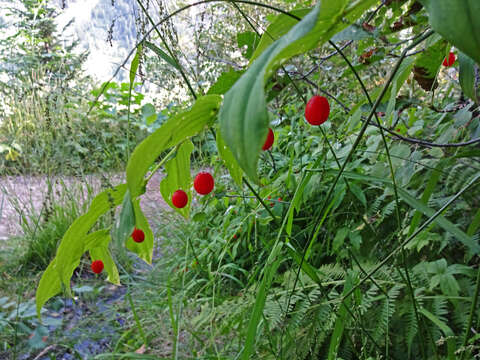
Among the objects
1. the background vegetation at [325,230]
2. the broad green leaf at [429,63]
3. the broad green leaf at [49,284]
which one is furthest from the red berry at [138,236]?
the broad green leaf at [429,63]

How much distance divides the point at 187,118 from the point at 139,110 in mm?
5094

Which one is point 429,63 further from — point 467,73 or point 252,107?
point 252,107

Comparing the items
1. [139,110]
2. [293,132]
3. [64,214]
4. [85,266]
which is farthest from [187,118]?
[139,110]

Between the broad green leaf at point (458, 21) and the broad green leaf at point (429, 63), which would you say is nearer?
the broad green leaf at point (458, 21)

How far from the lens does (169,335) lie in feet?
4.29

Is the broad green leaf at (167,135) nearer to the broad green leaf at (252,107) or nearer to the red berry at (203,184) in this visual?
the broad green leaf at (252,107)

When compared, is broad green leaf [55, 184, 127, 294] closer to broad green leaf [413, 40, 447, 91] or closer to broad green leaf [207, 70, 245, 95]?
broad green leaf [207, 70, 245, 95]

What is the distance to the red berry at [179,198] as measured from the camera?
0.54 meters

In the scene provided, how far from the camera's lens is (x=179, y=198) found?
0.55 m

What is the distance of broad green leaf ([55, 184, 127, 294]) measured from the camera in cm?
35

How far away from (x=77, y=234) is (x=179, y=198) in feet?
0.67

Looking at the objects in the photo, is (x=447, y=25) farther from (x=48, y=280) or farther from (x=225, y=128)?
(x=48, y=280)

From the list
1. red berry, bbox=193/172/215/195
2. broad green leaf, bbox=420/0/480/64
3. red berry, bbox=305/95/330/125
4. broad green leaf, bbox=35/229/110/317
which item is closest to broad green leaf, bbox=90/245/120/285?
broad green leaf, bbox=35/229/110/317

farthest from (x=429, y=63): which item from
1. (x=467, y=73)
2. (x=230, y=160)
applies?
(x=230, y=160)
